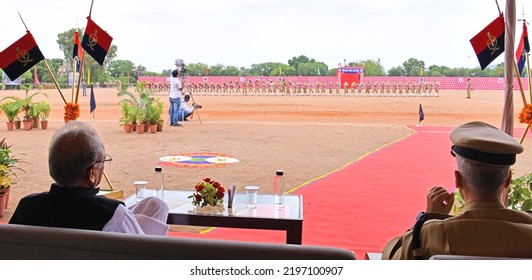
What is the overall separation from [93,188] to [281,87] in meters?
30.7

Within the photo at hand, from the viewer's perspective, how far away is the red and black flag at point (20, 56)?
3654 mm

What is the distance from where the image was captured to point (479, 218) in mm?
1400

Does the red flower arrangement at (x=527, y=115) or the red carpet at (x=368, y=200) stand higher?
the red flower arrangement at (x=527, y=115)

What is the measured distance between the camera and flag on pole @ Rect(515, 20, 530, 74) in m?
3.23

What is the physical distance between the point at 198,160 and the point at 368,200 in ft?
10.0

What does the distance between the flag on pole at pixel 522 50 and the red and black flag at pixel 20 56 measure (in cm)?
324

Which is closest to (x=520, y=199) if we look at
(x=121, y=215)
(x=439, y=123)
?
(x=121, y=215)

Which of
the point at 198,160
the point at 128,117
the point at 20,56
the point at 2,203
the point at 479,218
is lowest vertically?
the point at 198,160

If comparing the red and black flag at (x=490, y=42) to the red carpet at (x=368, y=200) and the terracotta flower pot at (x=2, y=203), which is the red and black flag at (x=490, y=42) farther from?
the terracotta flower pot at (x=2, y=203)

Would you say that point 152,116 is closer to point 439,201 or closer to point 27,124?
point 27,124

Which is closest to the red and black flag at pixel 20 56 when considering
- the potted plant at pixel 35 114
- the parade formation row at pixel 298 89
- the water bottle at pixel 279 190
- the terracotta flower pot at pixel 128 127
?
the water bottle at pixel 279 190

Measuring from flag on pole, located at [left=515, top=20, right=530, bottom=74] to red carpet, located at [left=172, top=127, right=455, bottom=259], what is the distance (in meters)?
1.35

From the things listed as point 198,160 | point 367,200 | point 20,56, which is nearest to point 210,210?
point 20,56

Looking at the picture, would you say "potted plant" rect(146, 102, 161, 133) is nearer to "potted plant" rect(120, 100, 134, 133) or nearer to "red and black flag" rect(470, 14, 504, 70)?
"potted plant" rect(120, 100, 134, 133)
